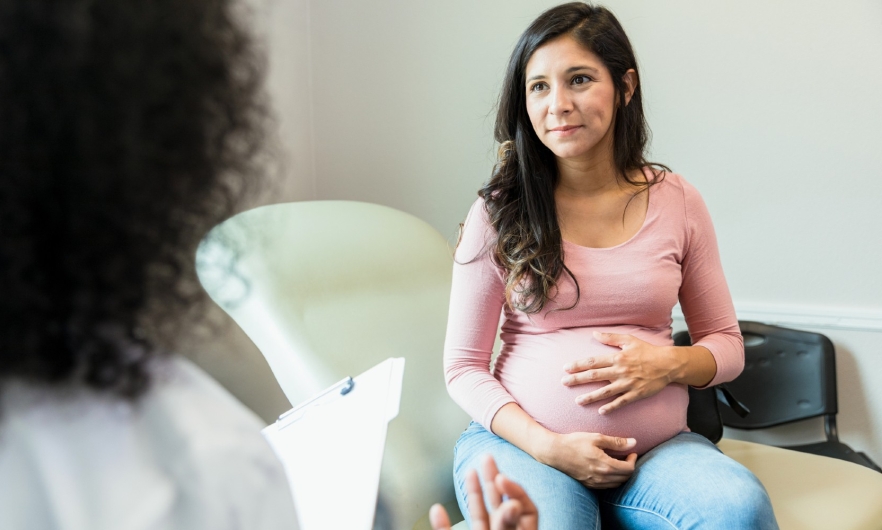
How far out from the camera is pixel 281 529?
1.29ft

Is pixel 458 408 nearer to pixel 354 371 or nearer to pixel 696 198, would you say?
pixel 354 371

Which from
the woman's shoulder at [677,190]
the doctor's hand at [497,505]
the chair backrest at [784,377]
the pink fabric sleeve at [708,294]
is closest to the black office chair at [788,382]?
the chair backrest at [784,377]

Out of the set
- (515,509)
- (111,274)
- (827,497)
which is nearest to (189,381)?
(111,274)

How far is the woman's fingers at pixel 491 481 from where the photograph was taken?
23.6 inches

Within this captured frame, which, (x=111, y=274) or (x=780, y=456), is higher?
(x=111, y=274)

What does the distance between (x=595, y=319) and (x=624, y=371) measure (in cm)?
11

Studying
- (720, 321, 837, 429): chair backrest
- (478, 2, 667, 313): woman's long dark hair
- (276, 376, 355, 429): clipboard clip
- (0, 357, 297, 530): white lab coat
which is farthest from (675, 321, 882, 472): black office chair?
(0, 357, 297, 530): white lab coat

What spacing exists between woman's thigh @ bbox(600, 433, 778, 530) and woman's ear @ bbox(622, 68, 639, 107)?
23.1 inches

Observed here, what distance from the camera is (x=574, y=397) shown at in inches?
42.8

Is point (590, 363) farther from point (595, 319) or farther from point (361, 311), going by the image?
point (361, 311)

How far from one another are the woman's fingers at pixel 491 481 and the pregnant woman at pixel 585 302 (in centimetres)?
40

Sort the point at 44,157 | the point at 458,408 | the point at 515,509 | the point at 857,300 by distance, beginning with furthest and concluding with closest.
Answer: the point at 857,300 → the point at 458,408 → the point at 515,509 → the point at 44,157

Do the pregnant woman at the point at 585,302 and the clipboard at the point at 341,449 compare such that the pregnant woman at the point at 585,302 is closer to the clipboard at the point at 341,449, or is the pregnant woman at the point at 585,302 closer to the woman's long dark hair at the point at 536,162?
the woman's long dark hair at the point at 536,162

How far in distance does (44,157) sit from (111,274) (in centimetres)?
7
